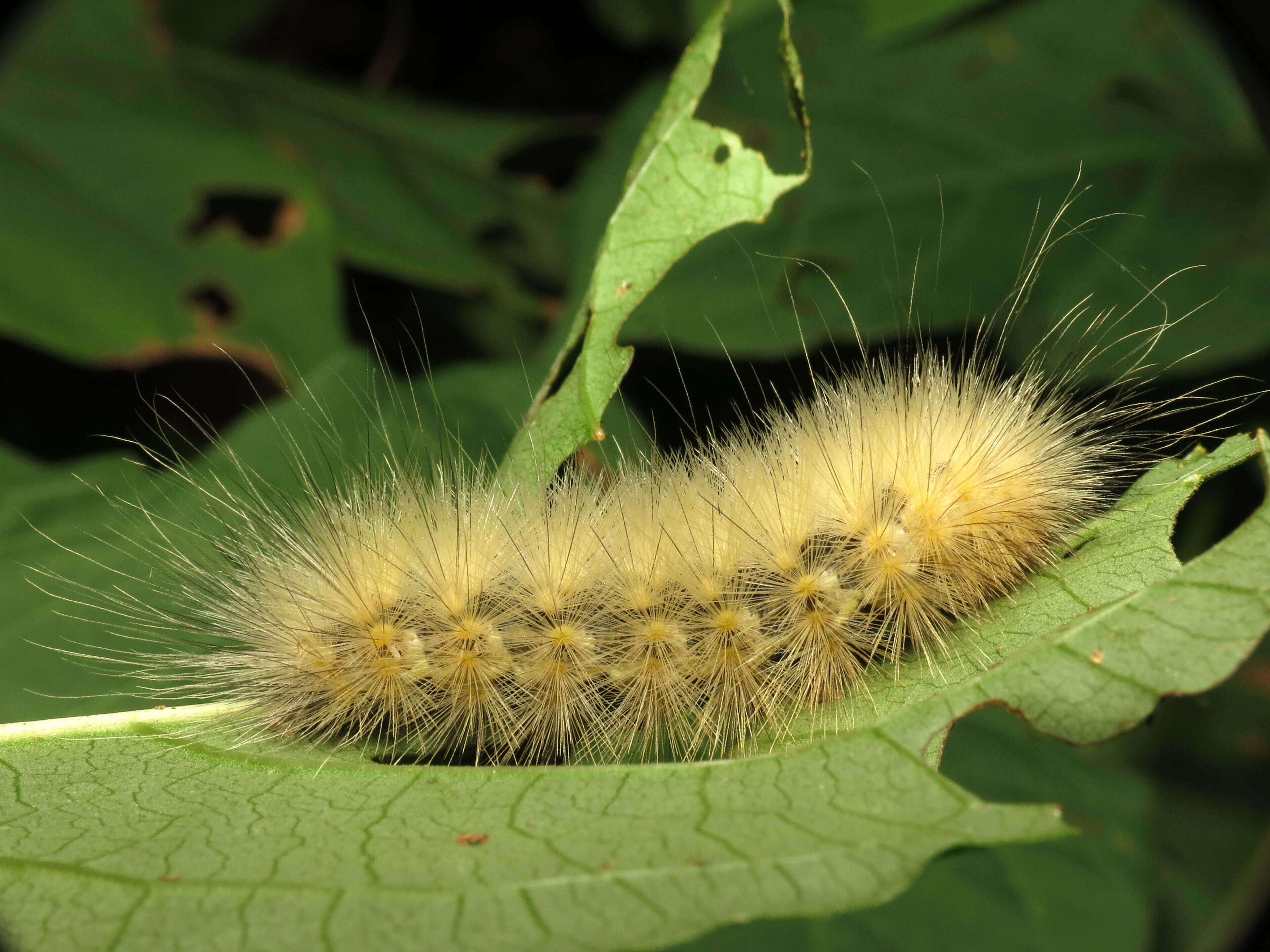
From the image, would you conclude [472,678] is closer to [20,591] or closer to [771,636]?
[771,636]

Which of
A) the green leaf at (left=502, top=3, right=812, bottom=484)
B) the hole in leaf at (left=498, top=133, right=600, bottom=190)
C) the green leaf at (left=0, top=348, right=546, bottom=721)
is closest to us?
the green leaf at (left=502, top=3, right=812, bottom=484)

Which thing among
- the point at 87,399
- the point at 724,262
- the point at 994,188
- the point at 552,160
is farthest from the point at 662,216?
the point at 87,399

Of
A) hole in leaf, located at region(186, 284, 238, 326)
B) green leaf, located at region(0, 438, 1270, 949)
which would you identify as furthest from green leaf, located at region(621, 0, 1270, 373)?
hole in leaf, located at region(186, 284, 238, 326)

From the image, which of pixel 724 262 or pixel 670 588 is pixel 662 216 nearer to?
pixel 724 262

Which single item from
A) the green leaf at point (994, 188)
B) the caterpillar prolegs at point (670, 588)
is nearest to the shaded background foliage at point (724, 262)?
the green leaf at point (994, 188)

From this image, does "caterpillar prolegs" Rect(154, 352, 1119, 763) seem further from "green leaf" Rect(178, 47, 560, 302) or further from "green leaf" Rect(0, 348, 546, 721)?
"green leaf" Rect(178, 47, 560, 302)

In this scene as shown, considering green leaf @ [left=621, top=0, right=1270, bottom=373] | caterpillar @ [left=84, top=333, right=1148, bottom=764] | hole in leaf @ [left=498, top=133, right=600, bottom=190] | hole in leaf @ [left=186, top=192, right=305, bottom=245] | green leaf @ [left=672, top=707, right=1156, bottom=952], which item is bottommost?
green leaf @ [left=672, top=707, right=1156, bottom=952]
